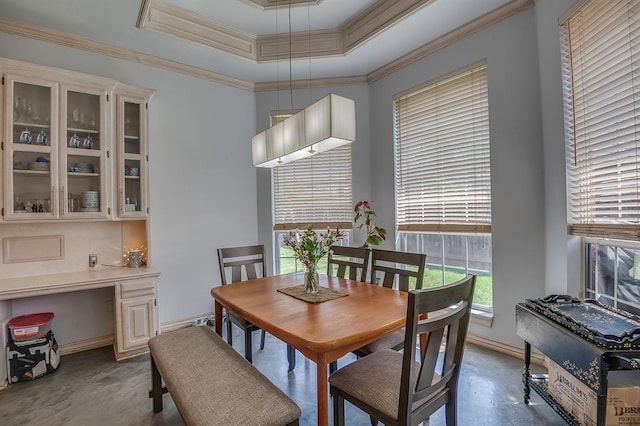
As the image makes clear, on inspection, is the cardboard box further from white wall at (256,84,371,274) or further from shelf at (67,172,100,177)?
shelf at (67,172,100,177)

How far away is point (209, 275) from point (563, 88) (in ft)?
12.5

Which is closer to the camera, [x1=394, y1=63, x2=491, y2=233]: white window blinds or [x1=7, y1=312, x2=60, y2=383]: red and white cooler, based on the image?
[x1=7, y1=312, x2=60, y2=383]: red and white cooler

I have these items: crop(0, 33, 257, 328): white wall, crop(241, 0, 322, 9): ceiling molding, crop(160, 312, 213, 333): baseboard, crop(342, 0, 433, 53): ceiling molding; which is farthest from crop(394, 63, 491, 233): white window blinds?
crop(160, 312, 213, 333): baseboard

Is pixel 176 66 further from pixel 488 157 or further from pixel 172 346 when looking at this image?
pixel 488 157

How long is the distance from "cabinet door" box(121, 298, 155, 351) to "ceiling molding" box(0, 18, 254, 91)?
2.46m

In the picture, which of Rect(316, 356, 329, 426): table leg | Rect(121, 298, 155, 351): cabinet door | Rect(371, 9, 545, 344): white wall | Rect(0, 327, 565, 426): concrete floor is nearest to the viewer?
Rect(316, 356, 329, 426): table leg

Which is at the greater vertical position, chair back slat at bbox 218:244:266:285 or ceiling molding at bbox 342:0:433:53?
ceiling molding at bbox 342:0:433:53

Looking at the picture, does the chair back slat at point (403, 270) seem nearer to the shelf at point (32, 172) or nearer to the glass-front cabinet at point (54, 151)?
the glass-front cabinet at point (54, 151)

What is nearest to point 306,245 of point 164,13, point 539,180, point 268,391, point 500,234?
point 268,391

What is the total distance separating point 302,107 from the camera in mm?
3871

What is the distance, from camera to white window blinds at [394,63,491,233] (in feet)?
9.23

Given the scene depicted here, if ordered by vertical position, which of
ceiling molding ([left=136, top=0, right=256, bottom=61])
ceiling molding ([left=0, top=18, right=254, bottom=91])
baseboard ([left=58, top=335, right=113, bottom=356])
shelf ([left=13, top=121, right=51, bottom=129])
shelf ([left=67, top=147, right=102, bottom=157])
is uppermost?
ceiling molding ([left=136, top=0, right=256, bottom=61])

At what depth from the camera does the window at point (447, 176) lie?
283 centimetres

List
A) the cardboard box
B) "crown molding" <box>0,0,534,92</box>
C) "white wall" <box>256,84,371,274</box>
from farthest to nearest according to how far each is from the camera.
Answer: "white wall" <box>256,84,371,274</box>, "crown molding" <box>0,0,534,92</box>, the cardboard box
